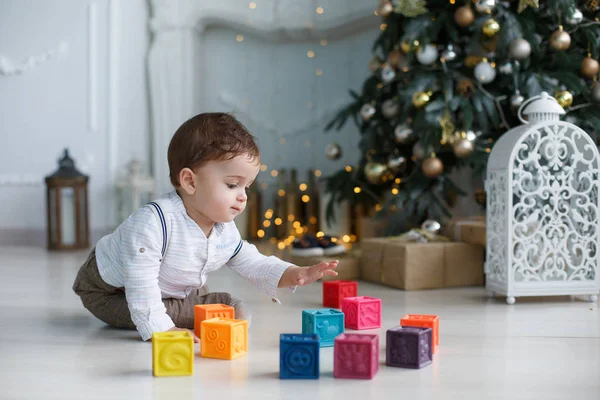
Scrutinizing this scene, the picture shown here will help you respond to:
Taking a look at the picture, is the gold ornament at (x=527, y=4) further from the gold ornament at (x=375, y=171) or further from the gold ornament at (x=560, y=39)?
the gold ornament at (x=375, y=171)

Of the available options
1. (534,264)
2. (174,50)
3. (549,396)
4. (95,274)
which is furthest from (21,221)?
(549,396)

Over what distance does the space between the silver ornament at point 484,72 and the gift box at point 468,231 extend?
513mm

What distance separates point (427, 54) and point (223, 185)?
1441 millimetres

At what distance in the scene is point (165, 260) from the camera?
1.76m

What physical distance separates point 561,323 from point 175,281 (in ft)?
3.22

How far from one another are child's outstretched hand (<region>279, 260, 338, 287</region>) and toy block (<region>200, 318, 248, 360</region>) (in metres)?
0.21

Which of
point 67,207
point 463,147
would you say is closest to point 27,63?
point 67,207

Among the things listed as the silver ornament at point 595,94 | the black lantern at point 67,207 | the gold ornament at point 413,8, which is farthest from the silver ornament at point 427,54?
the black lantern at point 67,207

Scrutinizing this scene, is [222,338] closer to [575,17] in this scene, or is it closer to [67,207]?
[575,17]

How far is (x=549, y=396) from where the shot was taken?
4.21ft

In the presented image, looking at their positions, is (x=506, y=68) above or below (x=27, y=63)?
below

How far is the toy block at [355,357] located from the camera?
4.49 feet

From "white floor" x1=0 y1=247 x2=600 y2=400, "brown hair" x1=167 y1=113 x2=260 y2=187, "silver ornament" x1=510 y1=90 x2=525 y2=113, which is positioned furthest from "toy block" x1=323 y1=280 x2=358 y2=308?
"silver ornament" x1=510 y1=90 x2=525 y2=113

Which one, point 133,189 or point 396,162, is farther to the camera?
point 133,189
